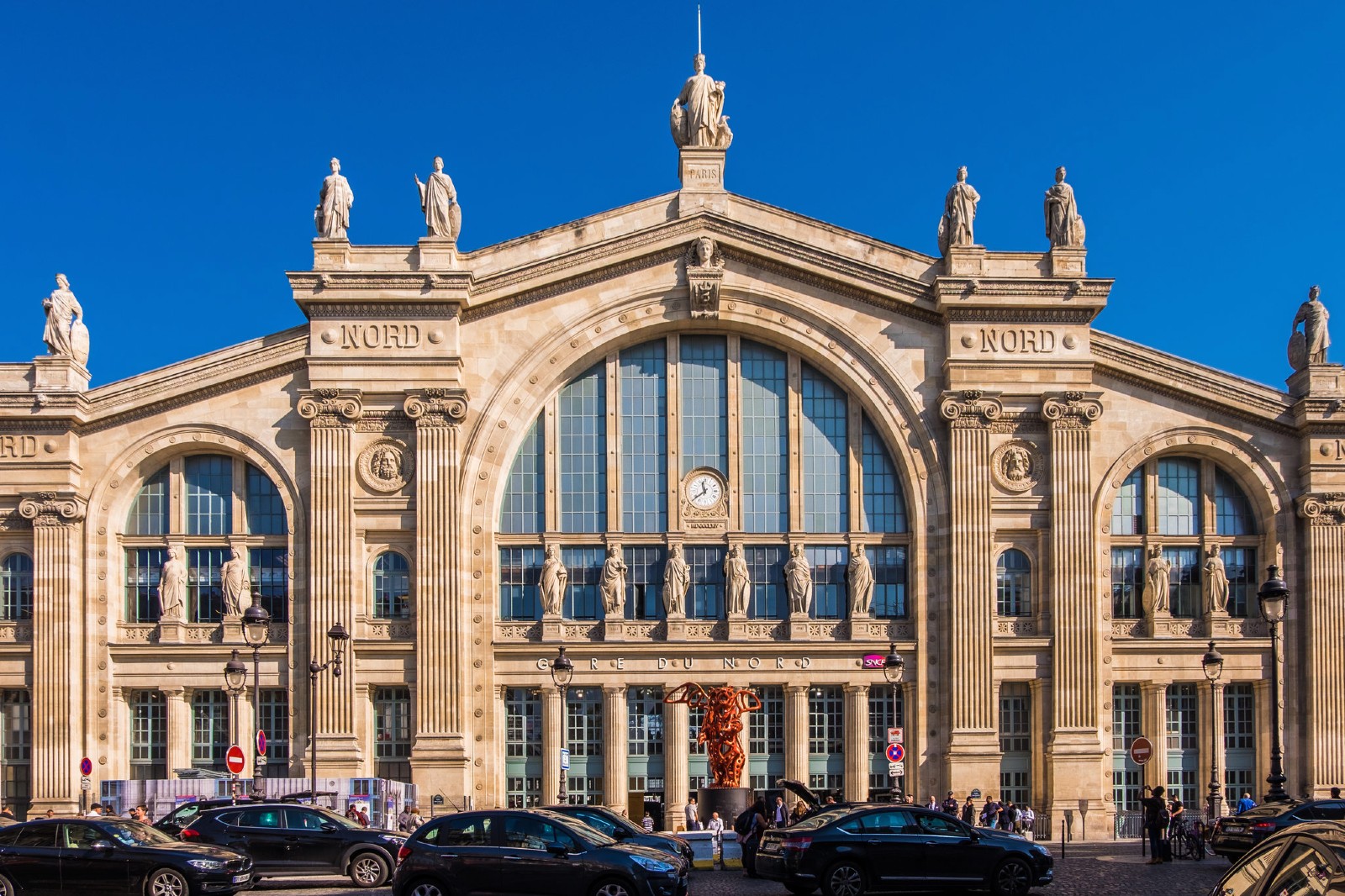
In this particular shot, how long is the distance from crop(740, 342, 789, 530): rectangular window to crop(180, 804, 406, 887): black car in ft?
72.4

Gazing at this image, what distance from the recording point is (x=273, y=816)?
31531 millimetres

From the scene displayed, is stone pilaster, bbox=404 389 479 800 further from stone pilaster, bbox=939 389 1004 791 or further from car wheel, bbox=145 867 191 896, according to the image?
car wheel, bbox=145 867 191 896

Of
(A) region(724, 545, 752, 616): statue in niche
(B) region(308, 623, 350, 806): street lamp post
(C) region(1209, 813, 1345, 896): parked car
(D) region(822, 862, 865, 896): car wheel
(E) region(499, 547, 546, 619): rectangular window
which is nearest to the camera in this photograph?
(C) region(1209, 813, 1345, 896): parked car

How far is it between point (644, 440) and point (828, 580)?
7284 mm

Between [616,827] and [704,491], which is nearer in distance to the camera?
[616,827]

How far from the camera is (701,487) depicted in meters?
51.3

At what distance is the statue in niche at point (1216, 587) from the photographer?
5050 centimetres

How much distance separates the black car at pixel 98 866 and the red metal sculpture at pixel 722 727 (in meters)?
22.0

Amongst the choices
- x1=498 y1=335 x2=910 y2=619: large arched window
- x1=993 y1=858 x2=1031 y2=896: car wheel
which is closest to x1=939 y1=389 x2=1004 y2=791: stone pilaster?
x1=498 y1=335 x2=910 y2=619: large arched window

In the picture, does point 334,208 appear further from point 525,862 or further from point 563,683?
point 525,862

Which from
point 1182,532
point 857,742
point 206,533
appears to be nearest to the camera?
point 857,742

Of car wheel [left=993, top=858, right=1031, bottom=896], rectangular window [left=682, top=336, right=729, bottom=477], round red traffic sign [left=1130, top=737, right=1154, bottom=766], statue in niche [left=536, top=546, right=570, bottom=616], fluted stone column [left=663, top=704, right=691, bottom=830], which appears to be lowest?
fluted stone column [left=663, top=704, right=691, bottom=830]

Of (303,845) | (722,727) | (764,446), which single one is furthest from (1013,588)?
(303,845)

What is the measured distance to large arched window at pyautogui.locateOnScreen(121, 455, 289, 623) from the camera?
50.5m
